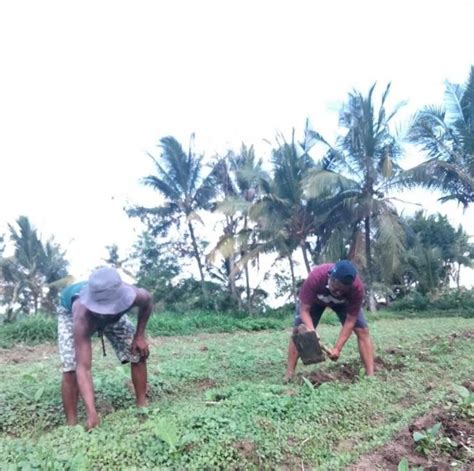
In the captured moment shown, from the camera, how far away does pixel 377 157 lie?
18.8 metres

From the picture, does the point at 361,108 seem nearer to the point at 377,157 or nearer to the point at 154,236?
→ the point at 377,157

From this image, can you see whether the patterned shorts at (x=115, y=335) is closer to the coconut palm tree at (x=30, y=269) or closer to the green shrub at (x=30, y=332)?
the green shrub at (x=30, y=332)

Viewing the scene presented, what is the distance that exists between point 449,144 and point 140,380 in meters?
16.4

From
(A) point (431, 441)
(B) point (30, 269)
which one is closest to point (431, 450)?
(A) point (431, 441)

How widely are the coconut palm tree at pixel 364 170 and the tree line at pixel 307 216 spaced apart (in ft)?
0.12

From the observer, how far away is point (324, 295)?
5141mm

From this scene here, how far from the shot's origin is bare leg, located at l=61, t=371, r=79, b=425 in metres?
3.99

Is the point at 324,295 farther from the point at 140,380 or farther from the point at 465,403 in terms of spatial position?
the point at 140,380

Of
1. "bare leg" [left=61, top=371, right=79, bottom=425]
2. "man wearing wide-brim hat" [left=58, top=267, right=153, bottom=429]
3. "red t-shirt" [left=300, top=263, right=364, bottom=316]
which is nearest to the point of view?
"man wearing wide-brim hat" [left=58, top=267, right=153, bottom=429]

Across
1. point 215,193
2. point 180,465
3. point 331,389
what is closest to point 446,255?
A: point 215,193

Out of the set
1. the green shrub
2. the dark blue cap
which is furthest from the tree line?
the dark blue cap

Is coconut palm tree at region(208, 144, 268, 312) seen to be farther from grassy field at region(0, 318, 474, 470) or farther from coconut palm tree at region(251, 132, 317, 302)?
Result: grassy field at region(0, 318, 474, 470)

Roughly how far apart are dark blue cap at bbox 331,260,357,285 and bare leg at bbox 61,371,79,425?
236cm

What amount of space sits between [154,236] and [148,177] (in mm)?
3983
